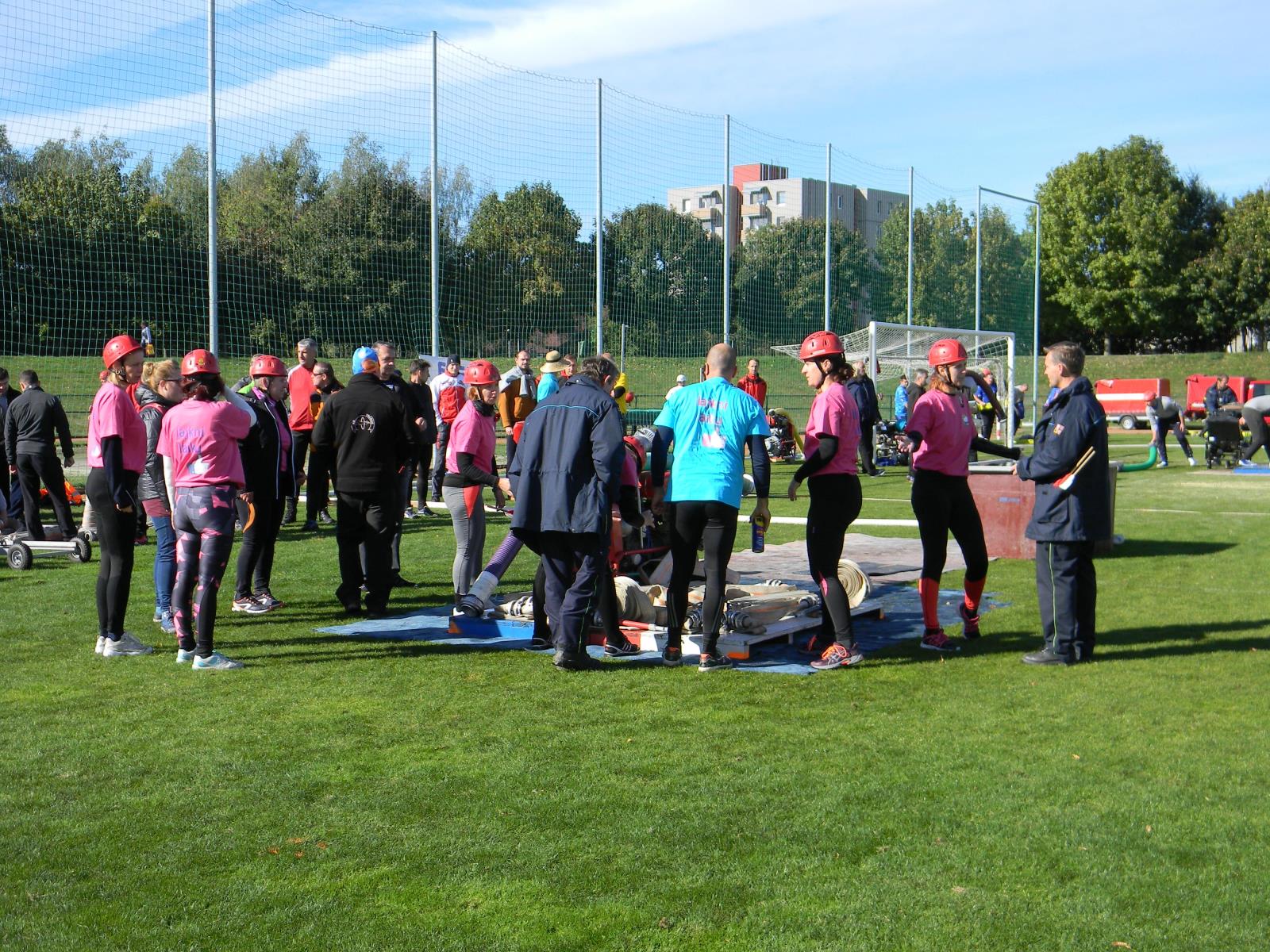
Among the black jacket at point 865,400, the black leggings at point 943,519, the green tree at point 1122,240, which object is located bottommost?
the black leggings at point 943,519

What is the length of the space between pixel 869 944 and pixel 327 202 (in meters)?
14.5

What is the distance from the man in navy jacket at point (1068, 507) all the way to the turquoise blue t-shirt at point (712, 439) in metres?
1.68

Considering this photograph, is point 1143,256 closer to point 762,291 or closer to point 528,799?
point 762,291

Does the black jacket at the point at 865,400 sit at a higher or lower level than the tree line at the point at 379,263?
lower

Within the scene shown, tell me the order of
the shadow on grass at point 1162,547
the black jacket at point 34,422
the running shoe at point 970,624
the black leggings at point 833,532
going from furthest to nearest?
1. the black jacket at point 34,422
2. the shadow on grass at point 1162,547
3. the running shoe at point 970,624
4. the black leggings at point 833,532

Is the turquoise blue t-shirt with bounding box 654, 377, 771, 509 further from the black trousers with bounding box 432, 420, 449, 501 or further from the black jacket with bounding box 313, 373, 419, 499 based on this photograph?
the black trousers with bounding box 432, 420, 449, 501

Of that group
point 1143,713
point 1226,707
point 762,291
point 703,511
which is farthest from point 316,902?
point 762,291

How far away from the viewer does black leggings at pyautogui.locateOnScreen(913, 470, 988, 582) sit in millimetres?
7586

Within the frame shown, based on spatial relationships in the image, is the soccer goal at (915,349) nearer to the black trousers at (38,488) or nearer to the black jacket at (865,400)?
the black jacket at (865,400)

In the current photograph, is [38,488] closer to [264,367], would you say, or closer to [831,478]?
[264,367]

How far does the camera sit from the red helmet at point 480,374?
8.36 metres

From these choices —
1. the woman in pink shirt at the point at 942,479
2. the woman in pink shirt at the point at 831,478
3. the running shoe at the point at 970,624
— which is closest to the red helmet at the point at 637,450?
the woman in pink shirt at the point at 831,478

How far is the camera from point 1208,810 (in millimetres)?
4570

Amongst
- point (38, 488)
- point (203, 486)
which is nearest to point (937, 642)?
point (203, 486)
